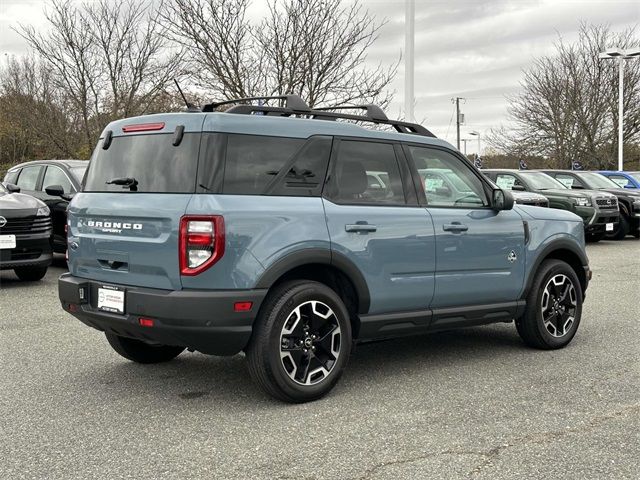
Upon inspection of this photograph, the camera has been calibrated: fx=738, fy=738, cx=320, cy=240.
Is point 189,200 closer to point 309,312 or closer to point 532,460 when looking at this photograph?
point 309,312

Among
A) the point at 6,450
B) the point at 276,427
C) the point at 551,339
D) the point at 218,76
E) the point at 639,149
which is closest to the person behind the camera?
the point at 6,450

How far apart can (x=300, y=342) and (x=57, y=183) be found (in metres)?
7.95

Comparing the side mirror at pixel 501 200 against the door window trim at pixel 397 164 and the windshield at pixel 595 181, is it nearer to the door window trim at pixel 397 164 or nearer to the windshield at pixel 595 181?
the door window trim at pixel 397 164

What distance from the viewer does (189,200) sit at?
14.1 ft

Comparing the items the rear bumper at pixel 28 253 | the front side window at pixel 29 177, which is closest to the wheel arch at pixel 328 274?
the rear bumper at pixel 28 253

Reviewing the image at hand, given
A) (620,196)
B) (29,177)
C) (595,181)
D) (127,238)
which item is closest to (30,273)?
(29,177)

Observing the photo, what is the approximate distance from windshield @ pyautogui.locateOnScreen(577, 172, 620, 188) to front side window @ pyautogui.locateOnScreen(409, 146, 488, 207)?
13.0 meters

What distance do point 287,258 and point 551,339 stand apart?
2758 mm

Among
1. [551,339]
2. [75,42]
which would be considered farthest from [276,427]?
[75,42]

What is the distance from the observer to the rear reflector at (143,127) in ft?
15.3

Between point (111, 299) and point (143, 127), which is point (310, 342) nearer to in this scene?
point (111, 299)

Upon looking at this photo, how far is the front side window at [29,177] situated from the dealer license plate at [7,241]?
249 centimetres

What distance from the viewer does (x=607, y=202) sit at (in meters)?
16.1

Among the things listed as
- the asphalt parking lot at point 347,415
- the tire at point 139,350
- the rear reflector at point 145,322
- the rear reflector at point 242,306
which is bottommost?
the asphalt parking lot at point 347,415
